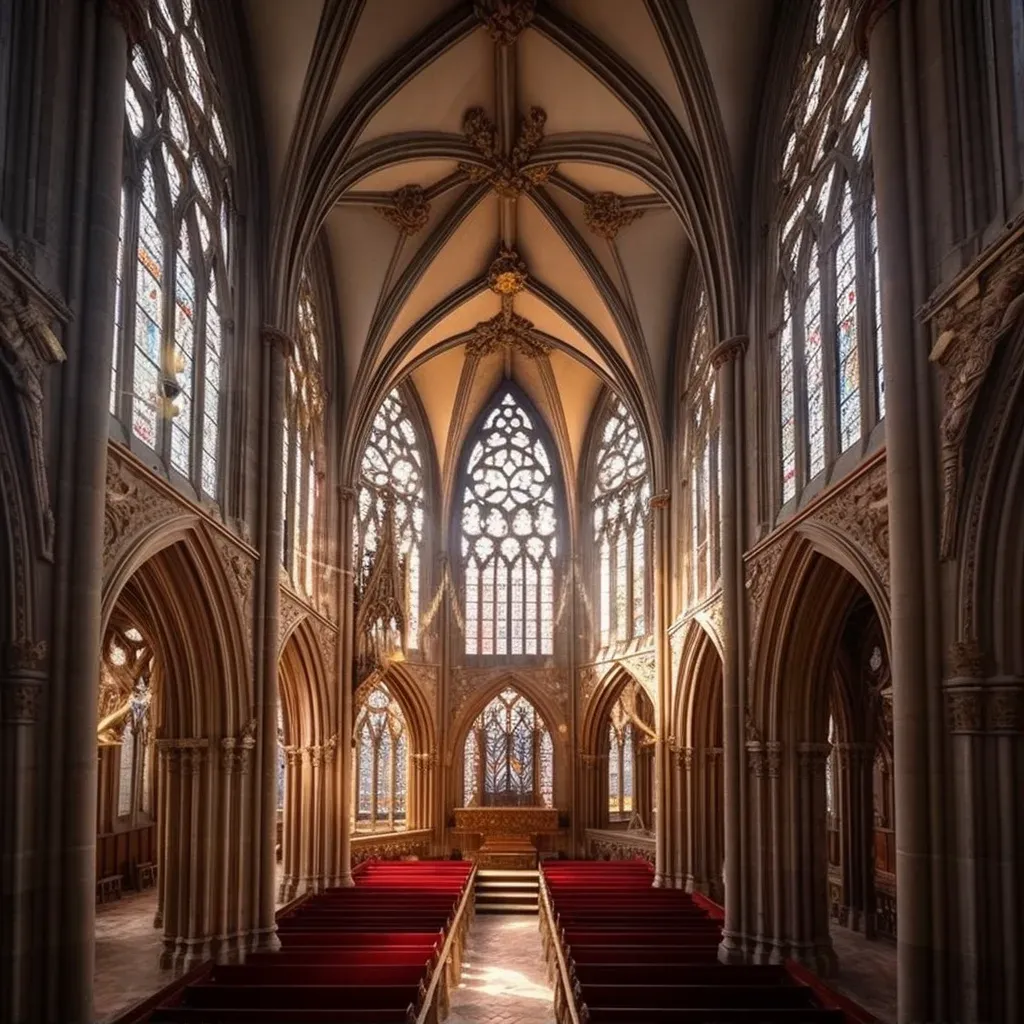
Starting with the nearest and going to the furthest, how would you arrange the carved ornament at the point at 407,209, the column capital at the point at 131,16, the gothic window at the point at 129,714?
the column capital at the point at 131,16
the carved ornament at the point at 407,209
the gothic window at the point at 129,714

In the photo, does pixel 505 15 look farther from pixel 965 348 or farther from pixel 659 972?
pixel 659 972

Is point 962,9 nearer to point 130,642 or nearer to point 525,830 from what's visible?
point 130,642

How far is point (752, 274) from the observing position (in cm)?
1881

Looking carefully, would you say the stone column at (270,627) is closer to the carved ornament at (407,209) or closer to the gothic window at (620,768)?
the carved ornament at (407,209)

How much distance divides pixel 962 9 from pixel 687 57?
292 inches

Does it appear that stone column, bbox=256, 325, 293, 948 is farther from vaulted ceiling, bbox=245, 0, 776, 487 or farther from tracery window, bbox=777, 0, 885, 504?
tracery window, bbox=777, 0, 885, 504

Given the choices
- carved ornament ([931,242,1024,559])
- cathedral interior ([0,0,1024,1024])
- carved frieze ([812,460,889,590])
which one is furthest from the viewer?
carved frieze ([812,460,889,590])

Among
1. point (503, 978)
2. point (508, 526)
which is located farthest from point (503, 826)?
point (503, 978)

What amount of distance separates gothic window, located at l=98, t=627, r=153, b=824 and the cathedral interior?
13cm

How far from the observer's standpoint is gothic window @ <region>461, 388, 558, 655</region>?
111 feet

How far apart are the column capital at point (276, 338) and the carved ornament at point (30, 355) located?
8107 mm

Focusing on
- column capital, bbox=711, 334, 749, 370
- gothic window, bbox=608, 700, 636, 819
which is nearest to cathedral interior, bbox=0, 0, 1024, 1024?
column capital, bbox=711, 334, 749, 370

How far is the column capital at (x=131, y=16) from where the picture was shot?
38.1 ft

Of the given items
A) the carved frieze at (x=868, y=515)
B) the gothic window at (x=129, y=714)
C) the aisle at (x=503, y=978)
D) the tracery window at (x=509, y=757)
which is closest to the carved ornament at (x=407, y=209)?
the gothic window at (x=129, y=714)
